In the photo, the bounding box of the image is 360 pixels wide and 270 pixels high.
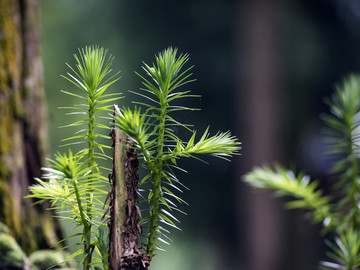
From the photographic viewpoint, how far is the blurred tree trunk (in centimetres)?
72

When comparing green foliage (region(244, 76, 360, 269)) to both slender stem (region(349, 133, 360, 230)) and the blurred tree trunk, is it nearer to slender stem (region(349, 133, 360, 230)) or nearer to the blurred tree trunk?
slender stem (region(349, 133, 360, 230))

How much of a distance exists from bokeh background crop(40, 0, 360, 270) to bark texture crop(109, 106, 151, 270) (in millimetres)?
Answer: 2856

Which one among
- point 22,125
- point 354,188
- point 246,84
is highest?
point 246,84

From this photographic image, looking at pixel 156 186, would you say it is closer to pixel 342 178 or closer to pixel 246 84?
pixel 342 178

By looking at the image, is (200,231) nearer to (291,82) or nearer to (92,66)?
(291,82)

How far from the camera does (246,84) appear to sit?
3756 mm

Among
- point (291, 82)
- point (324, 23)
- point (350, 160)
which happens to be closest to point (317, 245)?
point (291, 82)

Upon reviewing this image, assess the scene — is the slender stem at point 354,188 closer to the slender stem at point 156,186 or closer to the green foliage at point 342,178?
the green foliage at point 342,178

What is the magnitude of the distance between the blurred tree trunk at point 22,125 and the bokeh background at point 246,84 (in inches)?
92.6

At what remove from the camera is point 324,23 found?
3.85 metres

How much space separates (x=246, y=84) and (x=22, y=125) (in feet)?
10.2

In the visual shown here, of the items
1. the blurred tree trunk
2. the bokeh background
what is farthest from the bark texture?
the bokeh background

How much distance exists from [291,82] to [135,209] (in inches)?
147

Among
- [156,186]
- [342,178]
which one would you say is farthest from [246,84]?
[156,186]
